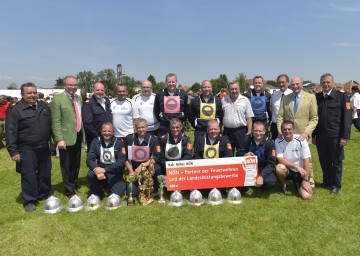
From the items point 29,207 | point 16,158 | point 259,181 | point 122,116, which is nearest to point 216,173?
point 259,181

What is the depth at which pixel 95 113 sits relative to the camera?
581 cm

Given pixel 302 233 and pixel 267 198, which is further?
pixel 267 198

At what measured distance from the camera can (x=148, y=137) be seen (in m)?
5.76

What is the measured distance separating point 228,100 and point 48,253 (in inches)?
173

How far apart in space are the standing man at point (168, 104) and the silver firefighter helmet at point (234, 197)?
191cm

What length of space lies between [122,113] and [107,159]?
42.6 inches

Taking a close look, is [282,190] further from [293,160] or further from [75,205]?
[75,205]

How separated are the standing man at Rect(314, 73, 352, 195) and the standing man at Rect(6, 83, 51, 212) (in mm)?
5301

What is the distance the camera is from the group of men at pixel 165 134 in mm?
5219

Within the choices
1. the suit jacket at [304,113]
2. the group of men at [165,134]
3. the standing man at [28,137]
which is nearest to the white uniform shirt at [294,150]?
the group of men at [165,134]

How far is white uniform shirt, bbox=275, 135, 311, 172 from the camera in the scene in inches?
215

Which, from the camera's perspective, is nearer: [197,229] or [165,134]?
[197,229]

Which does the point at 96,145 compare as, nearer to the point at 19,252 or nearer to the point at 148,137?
the point at 148,137

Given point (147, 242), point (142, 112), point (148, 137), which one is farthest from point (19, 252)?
point (142, 112)
